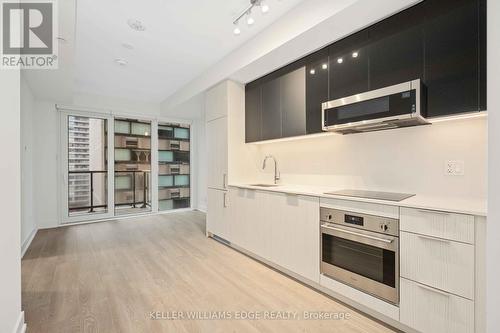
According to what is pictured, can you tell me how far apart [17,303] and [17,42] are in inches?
72.0

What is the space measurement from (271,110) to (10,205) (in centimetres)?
276

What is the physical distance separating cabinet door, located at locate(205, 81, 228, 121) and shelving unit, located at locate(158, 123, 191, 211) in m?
2.68

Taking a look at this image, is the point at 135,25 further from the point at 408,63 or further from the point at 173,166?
the point at 173,166

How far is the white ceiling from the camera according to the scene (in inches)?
94.3

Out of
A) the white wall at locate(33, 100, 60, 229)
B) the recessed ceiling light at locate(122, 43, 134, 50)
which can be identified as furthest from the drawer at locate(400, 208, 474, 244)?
the white wall at locate(33, 100, 60, 229)

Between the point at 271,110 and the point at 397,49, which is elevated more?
the point at 397,49

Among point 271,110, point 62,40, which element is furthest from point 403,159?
point 62,40

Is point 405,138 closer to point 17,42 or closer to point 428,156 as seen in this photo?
point 428,156

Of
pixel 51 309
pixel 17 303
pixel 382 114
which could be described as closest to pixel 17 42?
pixel 17 303

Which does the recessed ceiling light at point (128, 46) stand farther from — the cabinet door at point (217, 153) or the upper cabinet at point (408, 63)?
the upper cabinet at point (408, 63)

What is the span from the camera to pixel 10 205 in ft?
5.01

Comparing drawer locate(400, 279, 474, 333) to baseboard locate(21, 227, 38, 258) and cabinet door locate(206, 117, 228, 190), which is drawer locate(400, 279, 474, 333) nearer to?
cabinet door locate(206, 117, 228, 190)

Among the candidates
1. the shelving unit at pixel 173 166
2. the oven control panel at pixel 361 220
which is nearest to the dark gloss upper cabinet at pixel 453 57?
the oven control panel at pixel 361 220

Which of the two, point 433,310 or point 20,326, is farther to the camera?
Result: point 20,326
